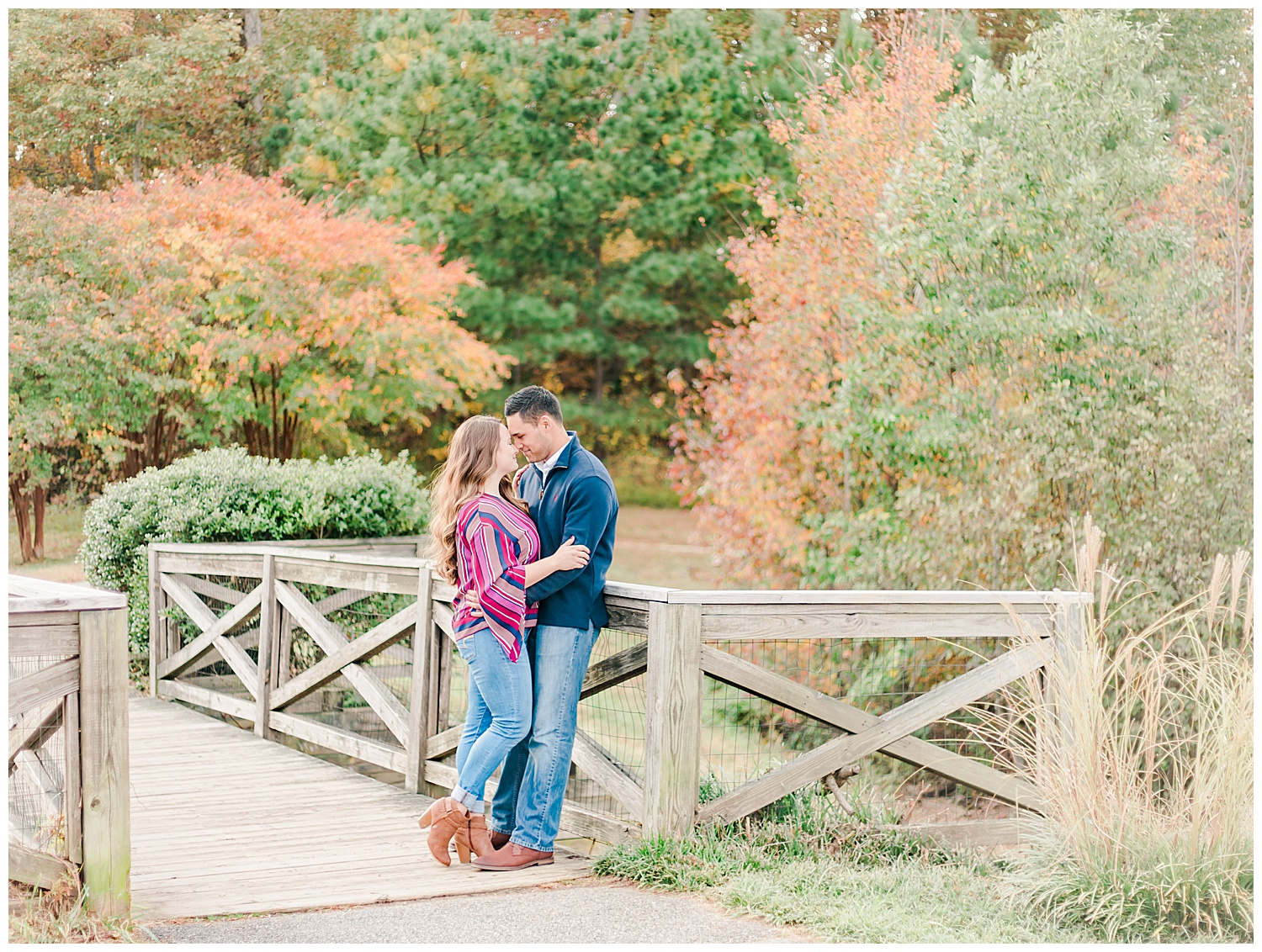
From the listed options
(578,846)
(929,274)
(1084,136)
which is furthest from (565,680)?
(1084,136)

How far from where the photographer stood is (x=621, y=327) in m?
19.9

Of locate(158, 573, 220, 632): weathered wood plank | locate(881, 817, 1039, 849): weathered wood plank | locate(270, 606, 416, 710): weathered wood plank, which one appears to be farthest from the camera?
locate(158, 573, 220, 632): weathered wood plank

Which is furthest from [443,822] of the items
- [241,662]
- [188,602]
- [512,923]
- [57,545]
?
[57,545]

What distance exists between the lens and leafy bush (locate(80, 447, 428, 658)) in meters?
8.36

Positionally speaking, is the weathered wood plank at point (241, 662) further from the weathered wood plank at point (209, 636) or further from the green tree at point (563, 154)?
the green tree at point (563, 154)

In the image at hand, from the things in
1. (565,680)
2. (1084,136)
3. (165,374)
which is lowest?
(565,680)

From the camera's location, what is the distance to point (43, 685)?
3461 millimetres

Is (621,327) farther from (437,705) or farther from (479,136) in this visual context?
(437,705)

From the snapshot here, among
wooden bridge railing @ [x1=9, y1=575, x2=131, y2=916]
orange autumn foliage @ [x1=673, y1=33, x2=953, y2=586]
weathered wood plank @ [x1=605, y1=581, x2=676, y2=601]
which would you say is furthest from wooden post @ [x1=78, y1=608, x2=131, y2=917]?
orange autumn foliage @ [x1=673, y1=33, x2=953, y2=586]

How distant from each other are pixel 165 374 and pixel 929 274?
8.55 metres

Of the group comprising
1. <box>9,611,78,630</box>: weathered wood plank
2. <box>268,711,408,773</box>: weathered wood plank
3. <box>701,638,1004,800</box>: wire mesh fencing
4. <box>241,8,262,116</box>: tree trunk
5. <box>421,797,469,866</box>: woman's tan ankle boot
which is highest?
<box>241,8,262,116</box>: tree trunk

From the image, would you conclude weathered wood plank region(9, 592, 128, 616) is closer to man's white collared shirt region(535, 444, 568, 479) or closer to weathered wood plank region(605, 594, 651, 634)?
man's white collared shirt region(535, 444, 568, 479)

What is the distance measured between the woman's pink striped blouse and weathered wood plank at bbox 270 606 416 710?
1.49m

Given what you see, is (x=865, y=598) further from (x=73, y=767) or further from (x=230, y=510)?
(x=230, y=510)
